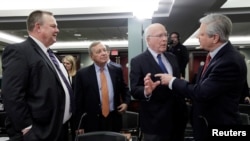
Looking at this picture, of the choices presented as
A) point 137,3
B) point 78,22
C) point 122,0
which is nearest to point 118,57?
point 78,22

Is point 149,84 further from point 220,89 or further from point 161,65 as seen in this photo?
point 220,89

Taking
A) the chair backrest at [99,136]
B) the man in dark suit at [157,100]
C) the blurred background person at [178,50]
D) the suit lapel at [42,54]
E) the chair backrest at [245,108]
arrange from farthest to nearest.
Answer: the blurred background person at [178,50] → the chair backrest at [245,108] → the man in dark suit at [157,100] → the chair backrest at [99,136] → the suit lapel at [42,54]

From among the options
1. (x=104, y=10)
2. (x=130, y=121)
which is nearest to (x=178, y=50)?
(x=130, y=121)

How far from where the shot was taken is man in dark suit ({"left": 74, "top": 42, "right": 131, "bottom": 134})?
2990 mm

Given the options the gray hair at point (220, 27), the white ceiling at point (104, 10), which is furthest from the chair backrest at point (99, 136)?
the white ceiling at point (104, 10)

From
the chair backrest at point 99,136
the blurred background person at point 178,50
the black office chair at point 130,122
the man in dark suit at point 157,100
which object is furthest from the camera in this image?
the blurred background person at point 178,50

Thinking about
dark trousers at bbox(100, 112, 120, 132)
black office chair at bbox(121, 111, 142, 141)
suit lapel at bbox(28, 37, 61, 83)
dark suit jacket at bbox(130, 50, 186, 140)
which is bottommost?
black office chair at bbox(121, 111, 142, 141)

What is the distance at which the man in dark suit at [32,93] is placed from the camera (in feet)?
6.12

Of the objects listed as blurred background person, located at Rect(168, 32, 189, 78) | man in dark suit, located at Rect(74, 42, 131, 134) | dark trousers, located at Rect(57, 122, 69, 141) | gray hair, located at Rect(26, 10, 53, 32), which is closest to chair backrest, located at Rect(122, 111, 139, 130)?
man in dark suit, located at Rect(74, 42, 131, 134)

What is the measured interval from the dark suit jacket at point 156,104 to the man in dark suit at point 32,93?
1.92 feet

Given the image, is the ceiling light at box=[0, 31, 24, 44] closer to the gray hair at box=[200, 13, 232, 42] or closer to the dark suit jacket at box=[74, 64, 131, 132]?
the dark suit jacket at box=[74, 64, 131, 132]

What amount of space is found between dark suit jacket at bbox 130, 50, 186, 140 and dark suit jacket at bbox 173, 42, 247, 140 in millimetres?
252

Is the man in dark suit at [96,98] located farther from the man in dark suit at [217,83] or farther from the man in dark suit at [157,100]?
the man in dark suit at [217,83]

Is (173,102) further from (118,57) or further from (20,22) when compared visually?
Answer: (118,57)
